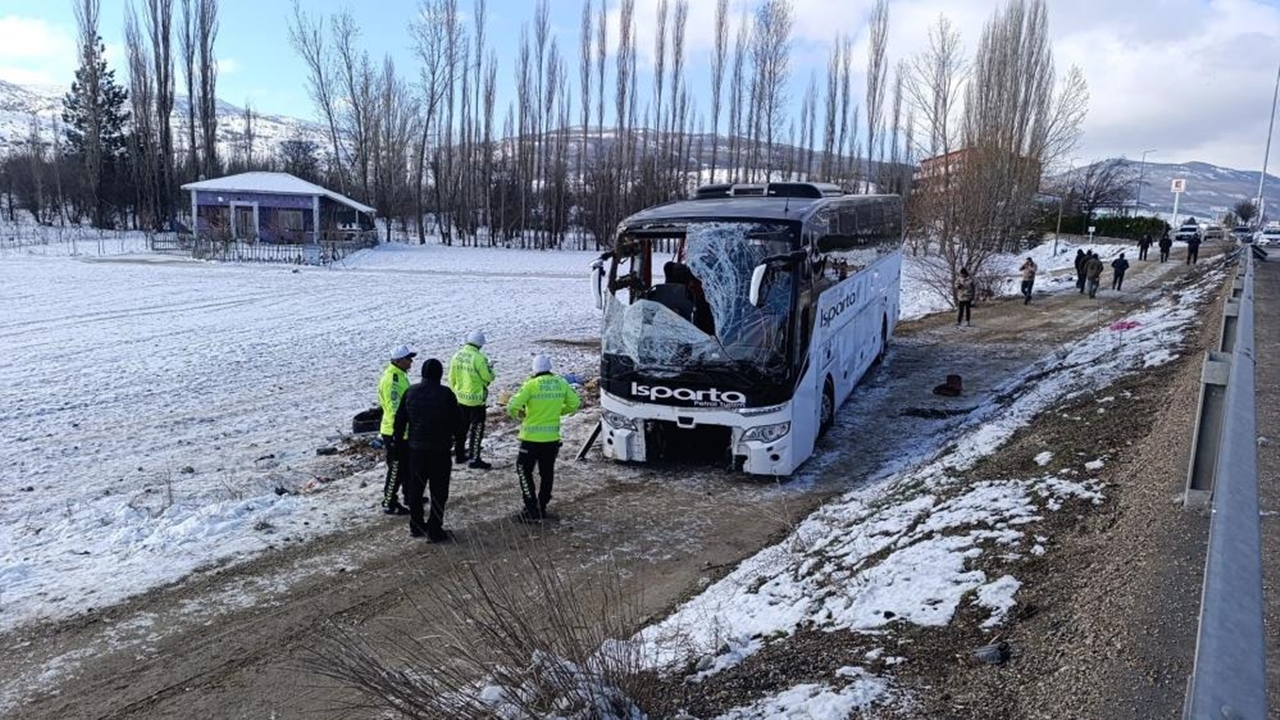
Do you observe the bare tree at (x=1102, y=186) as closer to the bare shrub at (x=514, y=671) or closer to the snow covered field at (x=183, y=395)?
the snow covered field at (x=183, y=395)

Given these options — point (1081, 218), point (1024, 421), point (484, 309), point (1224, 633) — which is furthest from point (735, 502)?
point (1081, 218)

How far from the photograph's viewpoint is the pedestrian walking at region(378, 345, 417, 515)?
30.0ft

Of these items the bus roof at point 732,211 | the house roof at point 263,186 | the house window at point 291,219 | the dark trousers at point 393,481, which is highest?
the house roof at point 263,186

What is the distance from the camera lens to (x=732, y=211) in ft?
36.4

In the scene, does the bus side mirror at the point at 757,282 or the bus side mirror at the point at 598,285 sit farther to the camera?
the bus side mirror at the point at 598,285

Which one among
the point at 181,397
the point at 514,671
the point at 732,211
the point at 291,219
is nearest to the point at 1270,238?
the point at 732,211

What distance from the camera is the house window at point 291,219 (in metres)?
54.6

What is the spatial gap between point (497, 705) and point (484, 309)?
83.3 feet

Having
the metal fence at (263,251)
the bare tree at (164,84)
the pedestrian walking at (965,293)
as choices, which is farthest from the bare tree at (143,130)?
the pedestrian walking at (965,293)

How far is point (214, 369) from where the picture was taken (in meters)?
17.1

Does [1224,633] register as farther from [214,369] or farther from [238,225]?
[238,225]

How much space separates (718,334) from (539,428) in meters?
2.75

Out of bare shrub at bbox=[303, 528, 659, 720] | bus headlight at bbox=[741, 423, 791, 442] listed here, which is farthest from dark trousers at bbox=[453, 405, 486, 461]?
bare shrub at bbox=[303, 528, 659, 720]

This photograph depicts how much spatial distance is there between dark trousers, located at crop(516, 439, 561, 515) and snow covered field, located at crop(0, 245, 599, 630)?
1.78 metres
